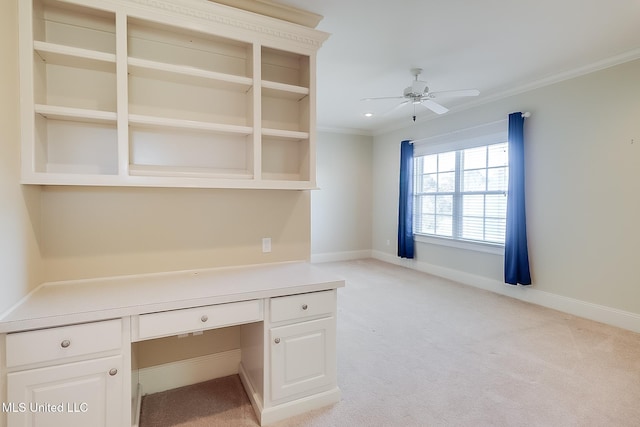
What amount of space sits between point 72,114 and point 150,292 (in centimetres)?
105

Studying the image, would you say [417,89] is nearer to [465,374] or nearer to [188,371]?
[465,374]

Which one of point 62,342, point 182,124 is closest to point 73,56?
point 182,124

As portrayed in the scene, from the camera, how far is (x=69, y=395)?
141 centimetres

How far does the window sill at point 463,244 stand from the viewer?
4305mm

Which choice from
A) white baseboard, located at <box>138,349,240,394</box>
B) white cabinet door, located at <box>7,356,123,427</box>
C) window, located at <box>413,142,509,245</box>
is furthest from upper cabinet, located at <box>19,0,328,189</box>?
window, located at <box>413,142,509,245</box>

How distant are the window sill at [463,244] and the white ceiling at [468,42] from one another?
2.03 m

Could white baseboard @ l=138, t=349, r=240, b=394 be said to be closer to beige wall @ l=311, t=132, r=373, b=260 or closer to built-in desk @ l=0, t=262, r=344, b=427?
built-in desk @ l=0, t=262, r=344, b=427

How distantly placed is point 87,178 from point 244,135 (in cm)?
98

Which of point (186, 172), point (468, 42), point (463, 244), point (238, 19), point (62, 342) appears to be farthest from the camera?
point (463, 244)

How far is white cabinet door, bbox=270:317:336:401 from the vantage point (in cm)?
182

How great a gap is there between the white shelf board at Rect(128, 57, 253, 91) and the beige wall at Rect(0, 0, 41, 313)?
1.66ft

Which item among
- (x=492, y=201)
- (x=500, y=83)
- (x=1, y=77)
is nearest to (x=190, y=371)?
(x=1, y=77)

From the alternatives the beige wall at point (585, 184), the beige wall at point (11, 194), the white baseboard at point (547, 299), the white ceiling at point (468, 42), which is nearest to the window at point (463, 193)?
the beige wall at point (585, 184)

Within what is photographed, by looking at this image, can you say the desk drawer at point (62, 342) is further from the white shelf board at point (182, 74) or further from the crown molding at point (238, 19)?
the crown molding at point (238, 19)
